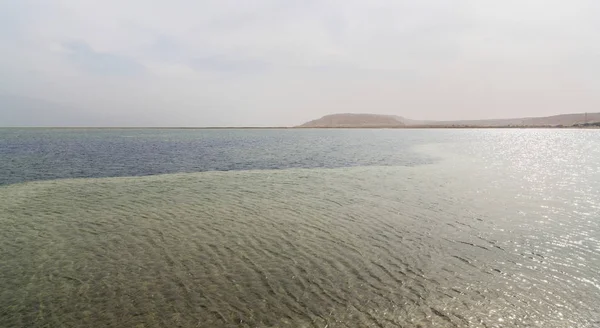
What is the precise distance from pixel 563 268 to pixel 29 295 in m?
17.6

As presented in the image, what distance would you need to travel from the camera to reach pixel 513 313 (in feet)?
29.0

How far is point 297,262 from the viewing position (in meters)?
12.4

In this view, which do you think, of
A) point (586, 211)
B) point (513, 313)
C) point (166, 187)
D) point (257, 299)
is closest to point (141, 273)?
point (257, 299)

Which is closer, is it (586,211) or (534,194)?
(586,211)

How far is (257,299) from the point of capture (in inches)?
382

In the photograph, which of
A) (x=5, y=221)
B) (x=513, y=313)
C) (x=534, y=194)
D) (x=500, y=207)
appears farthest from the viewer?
(x=534, y=194)

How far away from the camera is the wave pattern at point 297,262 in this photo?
8961 millimetres

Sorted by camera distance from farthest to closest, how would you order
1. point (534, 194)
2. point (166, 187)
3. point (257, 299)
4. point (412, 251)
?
point (166, 187) → point (534, 194) → point (412, 251) → point (257, 299)

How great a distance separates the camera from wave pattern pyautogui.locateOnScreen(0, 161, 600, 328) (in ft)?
29.4

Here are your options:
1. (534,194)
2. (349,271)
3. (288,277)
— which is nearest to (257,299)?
(288,277)

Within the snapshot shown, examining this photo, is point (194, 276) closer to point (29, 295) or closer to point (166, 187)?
point (29, 295)

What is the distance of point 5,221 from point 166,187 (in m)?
11.2

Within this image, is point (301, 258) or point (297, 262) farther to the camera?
point (301, 258)

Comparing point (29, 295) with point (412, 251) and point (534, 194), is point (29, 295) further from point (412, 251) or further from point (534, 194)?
point (534, 194)
